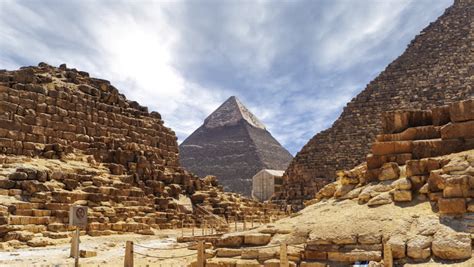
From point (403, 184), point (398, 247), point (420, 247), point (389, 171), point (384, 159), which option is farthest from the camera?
Result: point (384, 159)

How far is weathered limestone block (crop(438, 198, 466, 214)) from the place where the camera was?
6.91 metres

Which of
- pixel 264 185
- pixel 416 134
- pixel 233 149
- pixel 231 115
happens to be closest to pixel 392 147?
pixel 416 134

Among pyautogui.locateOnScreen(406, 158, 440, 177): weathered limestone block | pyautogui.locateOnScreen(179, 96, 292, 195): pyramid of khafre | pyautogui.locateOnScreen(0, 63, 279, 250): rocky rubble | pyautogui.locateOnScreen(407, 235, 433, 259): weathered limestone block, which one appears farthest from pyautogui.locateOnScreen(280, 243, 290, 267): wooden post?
pyautogui.locateOnScreen(179, 96, 292, 195): pyramid of khafre

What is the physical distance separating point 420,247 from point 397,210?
118cm

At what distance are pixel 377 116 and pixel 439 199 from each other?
3451 cm

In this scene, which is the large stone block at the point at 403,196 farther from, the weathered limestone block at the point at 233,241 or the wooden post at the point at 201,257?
the wooden post at the point at 201,257

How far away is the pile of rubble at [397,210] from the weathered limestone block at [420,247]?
0.01m

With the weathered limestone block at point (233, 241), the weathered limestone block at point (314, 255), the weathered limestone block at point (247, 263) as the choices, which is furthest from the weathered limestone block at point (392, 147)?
the weathered limestone block at point (247, 263)

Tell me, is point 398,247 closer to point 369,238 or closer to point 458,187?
point 369,238

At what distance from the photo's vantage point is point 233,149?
7969cm

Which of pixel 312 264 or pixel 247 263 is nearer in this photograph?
pixel 312 264

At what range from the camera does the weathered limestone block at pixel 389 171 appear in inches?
346

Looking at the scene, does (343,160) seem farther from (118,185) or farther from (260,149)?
(260,149)

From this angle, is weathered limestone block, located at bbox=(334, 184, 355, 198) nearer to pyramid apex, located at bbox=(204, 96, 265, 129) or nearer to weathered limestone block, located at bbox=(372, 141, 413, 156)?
weathered limestone block, located at bbox=(372, 141, 413, 156)
